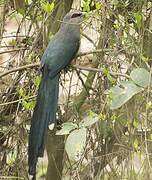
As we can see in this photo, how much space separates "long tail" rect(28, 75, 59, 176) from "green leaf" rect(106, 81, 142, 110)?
78cm

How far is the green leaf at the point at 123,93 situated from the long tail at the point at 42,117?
30.7 inches

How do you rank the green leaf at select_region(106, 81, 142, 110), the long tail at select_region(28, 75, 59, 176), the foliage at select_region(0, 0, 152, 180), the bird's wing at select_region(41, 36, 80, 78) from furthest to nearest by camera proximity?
the bird's wing at select_region(41, 36, 80, 78) < the long tail at select_region(28, 75, 59, 176) < the foliage at select_region(0, 0, 152, 180) < the green leaf at select_region(106, 81, 142, 110)

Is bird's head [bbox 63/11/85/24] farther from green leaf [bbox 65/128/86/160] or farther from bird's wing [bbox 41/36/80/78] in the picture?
green leaf [bbox 65/128/86/160]

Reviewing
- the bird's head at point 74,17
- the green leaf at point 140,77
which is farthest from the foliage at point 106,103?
the bird's head at point 74,17

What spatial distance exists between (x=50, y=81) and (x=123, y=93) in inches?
40.7

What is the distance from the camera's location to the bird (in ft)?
6.80

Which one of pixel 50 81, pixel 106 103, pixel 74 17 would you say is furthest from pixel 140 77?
pixel 74 17

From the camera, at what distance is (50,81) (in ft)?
7.80

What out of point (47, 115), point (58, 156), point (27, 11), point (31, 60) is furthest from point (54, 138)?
point (27, 11)

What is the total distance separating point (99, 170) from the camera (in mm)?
1967

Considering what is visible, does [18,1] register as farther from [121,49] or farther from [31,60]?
[121,49]

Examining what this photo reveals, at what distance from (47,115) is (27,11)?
0.92 meters

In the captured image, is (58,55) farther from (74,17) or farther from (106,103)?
(106,103)

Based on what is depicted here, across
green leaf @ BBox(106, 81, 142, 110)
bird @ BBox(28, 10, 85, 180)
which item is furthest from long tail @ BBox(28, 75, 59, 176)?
green leaf @ BBox(106, 81, 142, 110)
